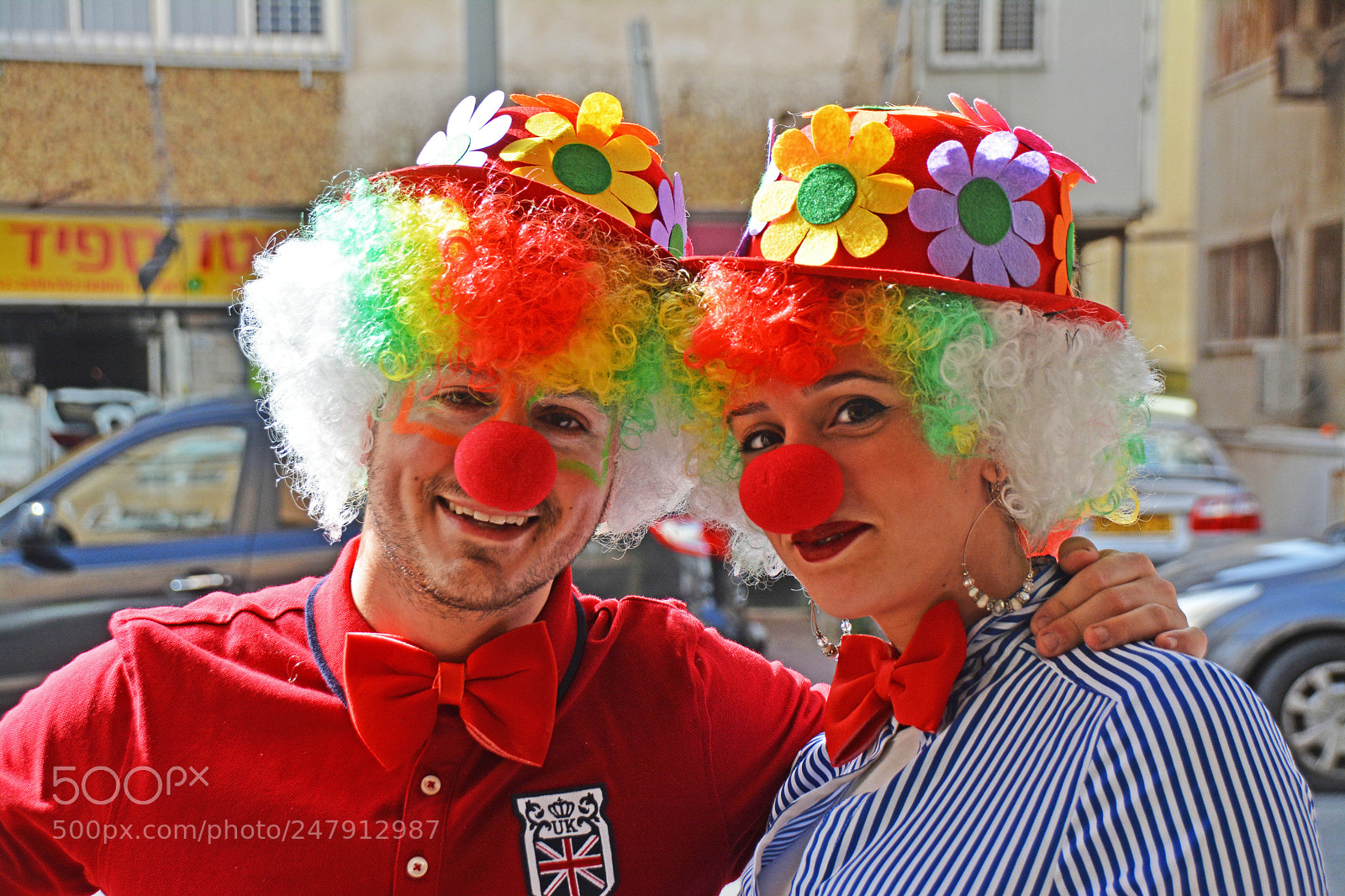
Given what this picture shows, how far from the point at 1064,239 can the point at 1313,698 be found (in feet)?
12.6

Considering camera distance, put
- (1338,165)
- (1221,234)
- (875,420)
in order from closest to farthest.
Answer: (875,420) < (1338,165) < (1221,234)

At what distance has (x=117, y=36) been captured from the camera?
8609 millimetres

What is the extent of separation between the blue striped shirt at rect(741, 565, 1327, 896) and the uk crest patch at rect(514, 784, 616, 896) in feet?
1.01

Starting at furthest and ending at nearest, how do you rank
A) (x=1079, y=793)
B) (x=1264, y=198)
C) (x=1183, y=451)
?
(x=1264, y=198), (x=1183, y=451), (x=1079, y=793)

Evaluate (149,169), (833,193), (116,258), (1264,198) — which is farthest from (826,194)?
(1264,198)

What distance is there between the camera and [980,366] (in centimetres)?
158

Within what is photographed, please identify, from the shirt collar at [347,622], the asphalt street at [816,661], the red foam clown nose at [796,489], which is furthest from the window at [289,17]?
the red foam clown nose at [796,489]

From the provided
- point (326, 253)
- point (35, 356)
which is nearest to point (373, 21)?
point (35, 356)

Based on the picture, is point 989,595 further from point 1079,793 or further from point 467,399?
point 467,399

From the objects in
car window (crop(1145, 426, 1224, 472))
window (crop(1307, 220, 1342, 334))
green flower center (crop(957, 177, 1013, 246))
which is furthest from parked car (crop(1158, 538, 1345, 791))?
window (crop(1307, 220, 1342, 334))

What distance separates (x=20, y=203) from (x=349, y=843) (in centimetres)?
831

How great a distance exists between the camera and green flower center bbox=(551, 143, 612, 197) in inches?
71.6

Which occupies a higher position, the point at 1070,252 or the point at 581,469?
the point at 1070,252

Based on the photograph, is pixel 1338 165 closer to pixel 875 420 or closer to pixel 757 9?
pixel 757 9
